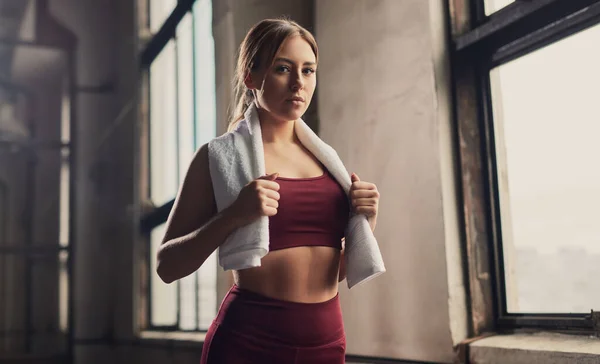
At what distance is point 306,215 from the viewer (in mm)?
1269

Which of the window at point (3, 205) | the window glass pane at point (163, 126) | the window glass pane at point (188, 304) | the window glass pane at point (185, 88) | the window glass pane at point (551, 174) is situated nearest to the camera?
the window glass pane at point (551, 174)

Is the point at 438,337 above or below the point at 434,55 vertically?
below

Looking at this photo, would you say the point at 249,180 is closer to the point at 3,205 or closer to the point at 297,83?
the point at 297,83

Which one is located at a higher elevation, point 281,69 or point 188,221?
point 281,69

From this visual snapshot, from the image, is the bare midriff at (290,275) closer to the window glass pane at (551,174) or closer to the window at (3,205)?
the window glass pane at (551,174)

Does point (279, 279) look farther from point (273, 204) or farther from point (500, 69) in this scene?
point (500, 69)

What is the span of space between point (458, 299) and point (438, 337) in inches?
4.6

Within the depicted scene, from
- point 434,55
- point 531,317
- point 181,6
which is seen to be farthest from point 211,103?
point 531,317

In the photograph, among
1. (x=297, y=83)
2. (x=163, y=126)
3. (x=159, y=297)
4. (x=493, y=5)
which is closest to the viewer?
(x=297, y=83)

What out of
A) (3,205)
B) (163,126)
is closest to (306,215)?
(163,126)

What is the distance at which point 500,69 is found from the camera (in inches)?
82.5

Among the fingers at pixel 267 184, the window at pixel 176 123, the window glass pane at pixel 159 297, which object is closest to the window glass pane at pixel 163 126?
the window at pixel 176 123

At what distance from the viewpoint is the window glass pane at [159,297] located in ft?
18.3

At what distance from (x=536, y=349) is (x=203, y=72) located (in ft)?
10.7
